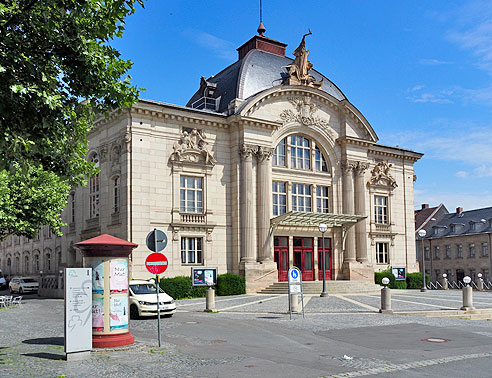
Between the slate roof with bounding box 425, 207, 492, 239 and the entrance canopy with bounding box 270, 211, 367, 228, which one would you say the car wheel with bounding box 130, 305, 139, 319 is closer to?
the entrance canopy with bounding box 270, 211, 367, 228

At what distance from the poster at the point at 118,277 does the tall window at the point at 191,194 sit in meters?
20.6

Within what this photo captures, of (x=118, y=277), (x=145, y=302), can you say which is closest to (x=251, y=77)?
(x=145, y=302)

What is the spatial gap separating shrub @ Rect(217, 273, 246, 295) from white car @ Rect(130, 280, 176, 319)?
38.6ft

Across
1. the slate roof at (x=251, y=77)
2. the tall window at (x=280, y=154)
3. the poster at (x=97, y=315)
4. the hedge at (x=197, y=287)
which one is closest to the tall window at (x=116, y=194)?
the hedge at (x=197, y=287)

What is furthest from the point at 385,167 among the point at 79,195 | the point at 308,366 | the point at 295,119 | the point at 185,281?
the point at 308,366

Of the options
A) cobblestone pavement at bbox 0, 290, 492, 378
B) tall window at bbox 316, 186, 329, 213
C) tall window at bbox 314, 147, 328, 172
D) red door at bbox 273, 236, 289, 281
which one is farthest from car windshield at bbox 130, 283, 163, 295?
tall window at bbox 314, 147, 328, 172

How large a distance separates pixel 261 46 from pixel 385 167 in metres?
13.9

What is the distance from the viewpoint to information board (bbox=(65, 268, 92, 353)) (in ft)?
38.3

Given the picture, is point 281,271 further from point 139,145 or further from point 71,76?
point 71,76

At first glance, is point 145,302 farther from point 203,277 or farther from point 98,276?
point 203,277

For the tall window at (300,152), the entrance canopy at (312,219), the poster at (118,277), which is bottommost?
the poster at (118,277)

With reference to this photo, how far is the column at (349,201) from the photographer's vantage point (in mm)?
39969

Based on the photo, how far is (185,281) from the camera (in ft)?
104

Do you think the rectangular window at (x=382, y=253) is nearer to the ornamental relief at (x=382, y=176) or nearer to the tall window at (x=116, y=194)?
the ornamental relief at (x=382, y=176)
